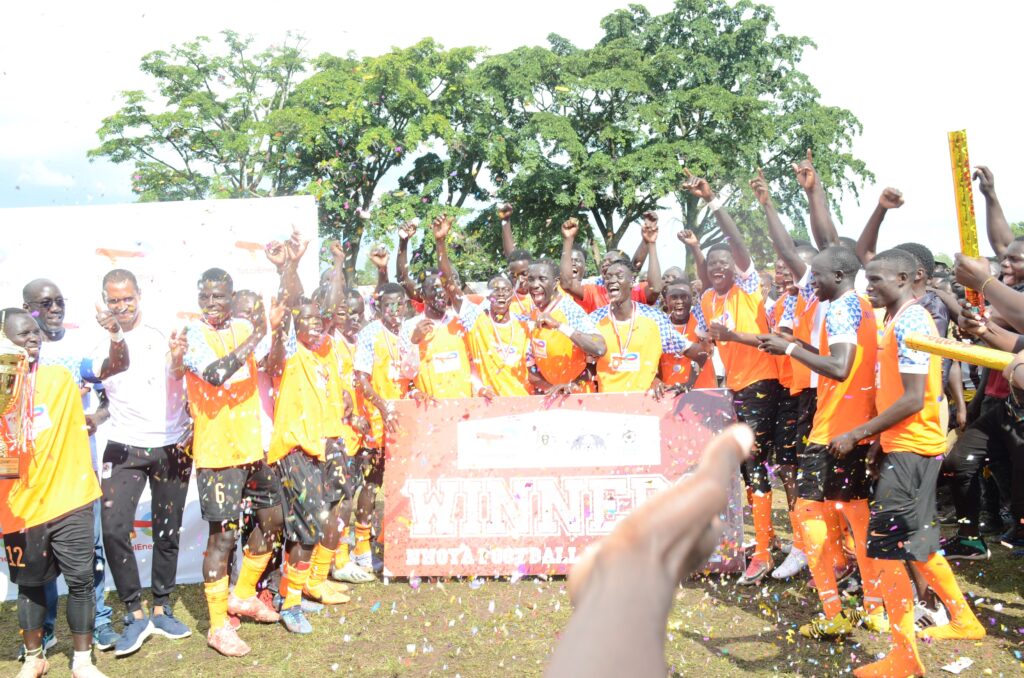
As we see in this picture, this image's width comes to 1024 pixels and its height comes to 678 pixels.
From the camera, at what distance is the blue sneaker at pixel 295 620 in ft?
17.4

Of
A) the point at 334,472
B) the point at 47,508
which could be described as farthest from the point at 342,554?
the point at 47,508

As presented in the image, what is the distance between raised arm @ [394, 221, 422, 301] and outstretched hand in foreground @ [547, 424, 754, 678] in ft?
20.5

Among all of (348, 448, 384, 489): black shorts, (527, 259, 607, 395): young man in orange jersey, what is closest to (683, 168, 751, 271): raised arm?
(527, 259, 607, 395): young man in orange jersey

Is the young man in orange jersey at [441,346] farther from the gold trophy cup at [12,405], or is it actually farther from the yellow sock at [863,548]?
the yellow sock at [863,548]

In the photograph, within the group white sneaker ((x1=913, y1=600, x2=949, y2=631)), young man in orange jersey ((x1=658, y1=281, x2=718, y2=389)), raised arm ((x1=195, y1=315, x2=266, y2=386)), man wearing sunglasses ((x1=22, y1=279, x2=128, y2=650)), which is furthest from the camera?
young man in orange jersey ((x1=658, y1=281, x2=718, y2=389))

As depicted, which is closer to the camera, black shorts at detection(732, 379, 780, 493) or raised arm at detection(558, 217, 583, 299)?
black shorts at detection(732, 379, 780, 493)

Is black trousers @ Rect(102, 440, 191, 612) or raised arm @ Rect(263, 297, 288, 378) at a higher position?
raised arm @ Rect(263, 297, 288, 378)

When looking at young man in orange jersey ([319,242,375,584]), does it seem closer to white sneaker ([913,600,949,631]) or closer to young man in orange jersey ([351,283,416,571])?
young man in orange jersey ([351,283,416,571])

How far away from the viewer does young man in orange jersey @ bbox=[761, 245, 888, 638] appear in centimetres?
462

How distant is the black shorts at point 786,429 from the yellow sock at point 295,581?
3563 millimetres

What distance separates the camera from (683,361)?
655 cm

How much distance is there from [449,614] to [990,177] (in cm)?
485

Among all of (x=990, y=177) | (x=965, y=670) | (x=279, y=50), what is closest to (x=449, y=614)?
(x=965, y=670)

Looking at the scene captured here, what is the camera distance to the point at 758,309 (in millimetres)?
6227
